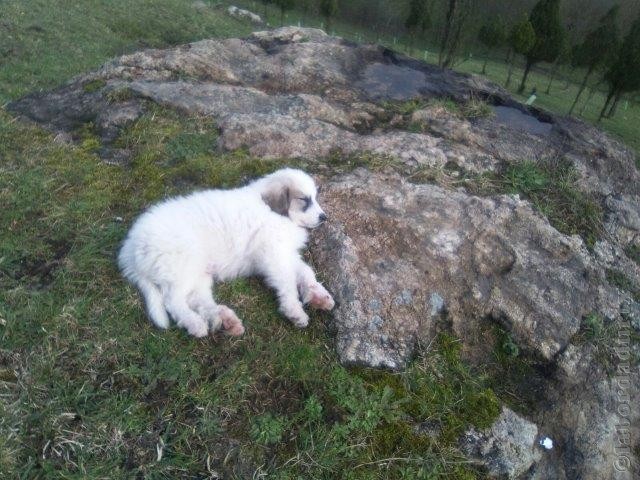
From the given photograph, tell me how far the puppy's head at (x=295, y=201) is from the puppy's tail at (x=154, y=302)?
112 cm

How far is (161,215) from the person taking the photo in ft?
11.6

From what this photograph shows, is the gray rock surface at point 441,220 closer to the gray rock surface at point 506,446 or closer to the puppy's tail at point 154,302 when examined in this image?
the gray rock surface at point 506,446

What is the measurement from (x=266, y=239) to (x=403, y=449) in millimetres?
1693

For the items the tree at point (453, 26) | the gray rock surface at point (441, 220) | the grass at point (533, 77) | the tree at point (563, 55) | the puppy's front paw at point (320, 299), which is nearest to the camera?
the gray rock surface at point (441, 220)

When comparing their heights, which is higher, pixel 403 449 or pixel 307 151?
pixel 307 151

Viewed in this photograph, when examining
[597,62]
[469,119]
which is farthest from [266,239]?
[597,62]

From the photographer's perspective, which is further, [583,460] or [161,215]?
[161,215]

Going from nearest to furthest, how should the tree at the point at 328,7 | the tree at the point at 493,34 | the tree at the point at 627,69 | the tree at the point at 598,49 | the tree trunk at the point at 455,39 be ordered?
1. the tree trunk at the point at 455,39
2. the tree at the point at 627,69
3. the tree at the point at 598,49
4. the tree at the point at 493,34
5. the tree at the point at 328,7

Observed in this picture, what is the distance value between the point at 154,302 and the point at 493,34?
2401 cm

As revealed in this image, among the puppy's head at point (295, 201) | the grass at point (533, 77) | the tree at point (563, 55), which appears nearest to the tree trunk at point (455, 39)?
the grass at point (533, 77)

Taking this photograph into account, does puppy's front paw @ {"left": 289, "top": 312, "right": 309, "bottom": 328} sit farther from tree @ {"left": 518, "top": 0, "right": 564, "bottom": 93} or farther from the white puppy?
tree @ {"left": 518, "top": 0, "right": 564, "bottom": 93}

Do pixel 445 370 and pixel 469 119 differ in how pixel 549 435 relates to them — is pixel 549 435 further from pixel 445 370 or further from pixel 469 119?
pixel 469 119

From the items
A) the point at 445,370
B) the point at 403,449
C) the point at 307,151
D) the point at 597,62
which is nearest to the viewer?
the point at 403,449

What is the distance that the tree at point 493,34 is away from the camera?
76.4 feet
